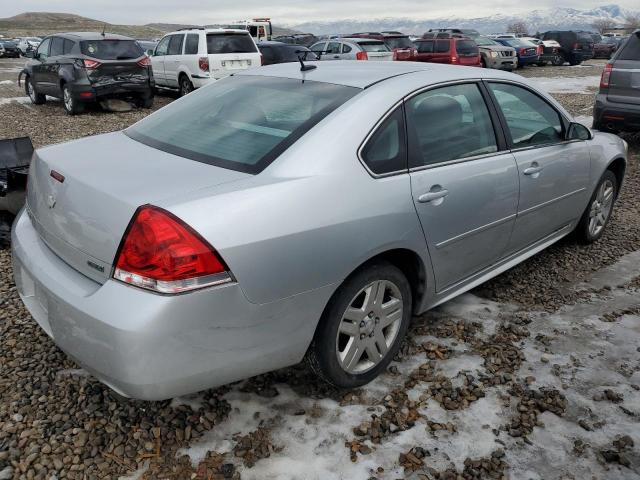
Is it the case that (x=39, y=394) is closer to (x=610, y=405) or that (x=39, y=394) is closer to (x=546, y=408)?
(x=546, y=408)

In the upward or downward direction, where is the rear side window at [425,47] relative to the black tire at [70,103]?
upward

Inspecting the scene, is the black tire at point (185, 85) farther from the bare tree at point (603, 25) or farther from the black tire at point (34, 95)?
the bare tree at point (603, 25)

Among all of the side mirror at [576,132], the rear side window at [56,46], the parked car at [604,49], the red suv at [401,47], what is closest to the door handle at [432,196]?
the side mirror at [576,132]

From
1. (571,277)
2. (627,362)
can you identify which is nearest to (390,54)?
(571,277)

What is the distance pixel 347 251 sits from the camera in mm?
2359

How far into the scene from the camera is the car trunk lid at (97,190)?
2086mm

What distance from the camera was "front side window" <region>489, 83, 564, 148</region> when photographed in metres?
3.42

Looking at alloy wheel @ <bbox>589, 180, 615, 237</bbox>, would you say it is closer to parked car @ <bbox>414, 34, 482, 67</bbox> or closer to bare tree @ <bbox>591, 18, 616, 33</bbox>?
parked car @ <bbox>414, 34, 482, 67</bbox>

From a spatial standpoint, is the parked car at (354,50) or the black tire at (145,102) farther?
the parked car at (354,50)

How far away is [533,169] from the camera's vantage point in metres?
3.45

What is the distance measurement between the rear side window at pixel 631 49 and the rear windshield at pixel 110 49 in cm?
891

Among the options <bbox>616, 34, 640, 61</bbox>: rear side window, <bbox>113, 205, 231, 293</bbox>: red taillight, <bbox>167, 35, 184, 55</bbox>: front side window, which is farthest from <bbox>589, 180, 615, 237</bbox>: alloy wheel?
<bbox>167, 35, 184, 55</bbox>: front side window

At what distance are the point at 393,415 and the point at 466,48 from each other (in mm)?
18614

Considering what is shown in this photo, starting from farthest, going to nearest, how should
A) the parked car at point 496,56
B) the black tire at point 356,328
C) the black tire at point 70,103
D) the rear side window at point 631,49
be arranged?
the parked car at point 496,56
the black tire at point 70,103
the rear side window at point 631,49
the black tire at point 356,328
